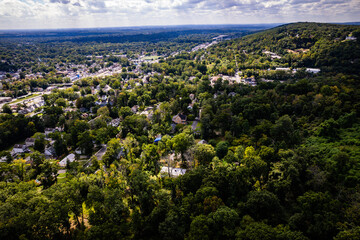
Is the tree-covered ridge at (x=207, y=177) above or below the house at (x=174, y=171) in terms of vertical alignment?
above

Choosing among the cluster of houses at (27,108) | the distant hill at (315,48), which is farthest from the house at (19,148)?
the distant hill at (315,48)

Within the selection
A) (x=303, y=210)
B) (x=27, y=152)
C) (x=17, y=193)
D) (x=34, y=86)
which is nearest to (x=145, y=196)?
(x=17, y=193)

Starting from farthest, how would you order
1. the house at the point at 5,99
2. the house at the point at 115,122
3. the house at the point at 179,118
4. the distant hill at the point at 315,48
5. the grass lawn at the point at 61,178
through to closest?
1. the house at the point at 5,99
2. the distant hill at the point at 315,48
3. the house at the point at 115,122
4. the house at the point at 179,118
5. the grass lawn at the point at 61,178

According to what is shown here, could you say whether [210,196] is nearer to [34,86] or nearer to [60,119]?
[60,119]

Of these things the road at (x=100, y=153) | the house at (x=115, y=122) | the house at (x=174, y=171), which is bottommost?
the road at (x=100, y=153)

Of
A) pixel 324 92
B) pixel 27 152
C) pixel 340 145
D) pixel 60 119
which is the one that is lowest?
pixel 27 152

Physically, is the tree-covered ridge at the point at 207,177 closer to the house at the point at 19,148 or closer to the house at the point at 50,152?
the house at the point at 50,152

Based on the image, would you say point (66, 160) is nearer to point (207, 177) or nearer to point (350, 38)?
point (207, 177)

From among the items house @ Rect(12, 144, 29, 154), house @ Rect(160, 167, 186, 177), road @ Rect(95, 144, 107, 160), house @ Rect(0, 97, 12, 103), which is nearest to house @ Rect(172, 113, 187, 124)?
road @ Rect(95, 144, 107, 160)

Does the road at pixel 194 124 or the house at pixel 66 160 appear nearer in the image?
the house at pixel 66 160
